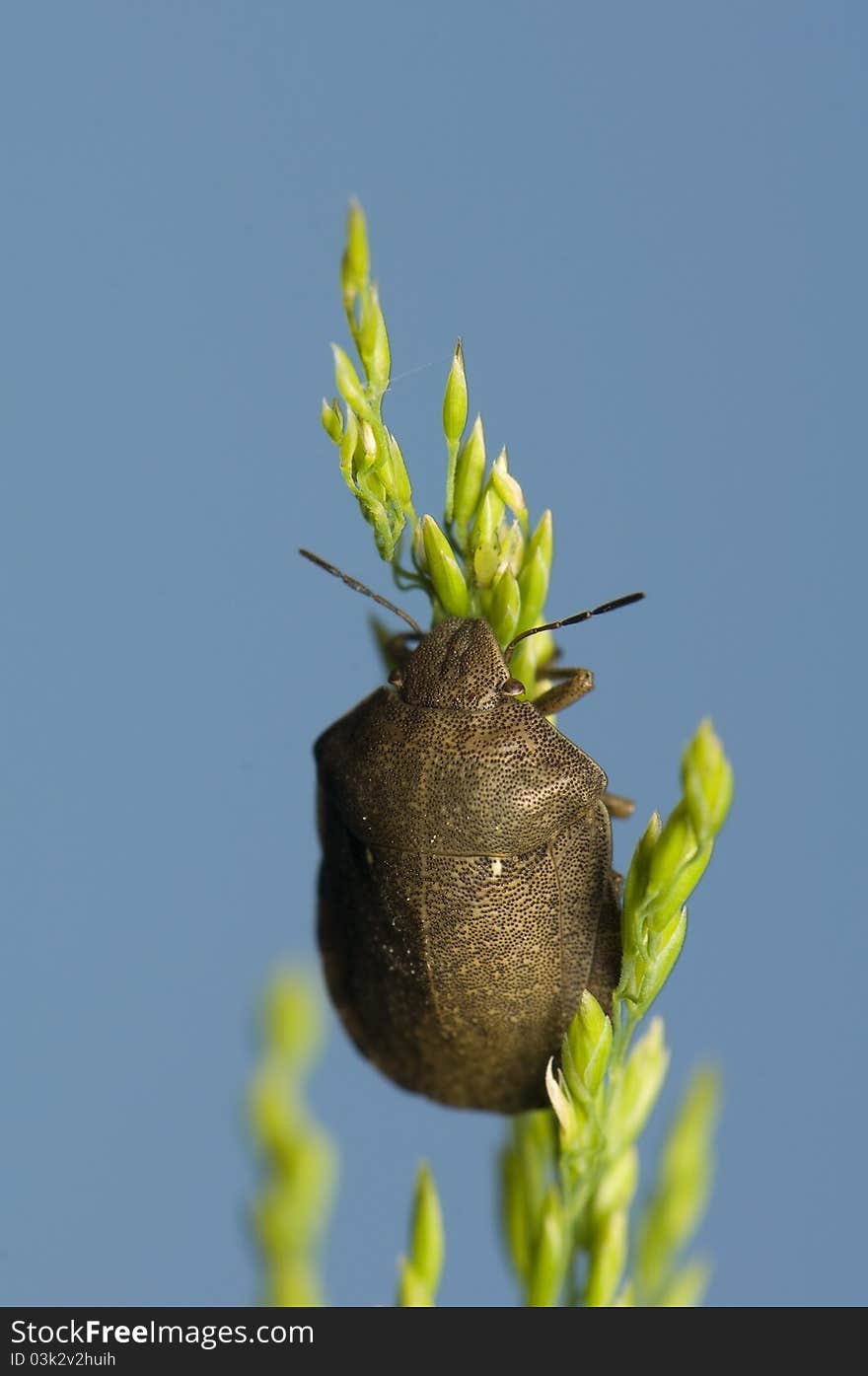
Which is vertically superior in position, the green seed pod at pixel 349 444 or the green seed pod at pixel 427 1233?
the green seed pod at pixel 349 444

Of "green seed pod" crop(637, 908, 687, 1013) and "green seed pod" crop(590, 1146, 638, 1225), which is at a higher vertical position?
"green seed pod" crop(637, 908, 687, 1013)

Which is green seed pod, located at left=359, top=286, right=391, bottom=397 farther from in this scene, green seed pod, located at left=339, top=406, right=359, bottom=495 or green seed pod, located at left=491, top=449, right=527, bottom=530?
green seed pod, located at left=491, top=449, right=527, bottom=530

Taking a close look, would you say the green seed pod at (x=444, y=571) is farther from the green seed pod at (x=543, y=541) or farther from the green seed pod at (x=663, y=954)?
the green seed pod at (x=663, y=954)

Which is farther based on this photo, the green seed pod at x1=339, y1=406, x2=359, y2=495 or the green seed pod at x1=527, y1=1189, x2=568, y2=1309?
the green seed pod at x1=527, y1=1189, x2=568, y2=1309

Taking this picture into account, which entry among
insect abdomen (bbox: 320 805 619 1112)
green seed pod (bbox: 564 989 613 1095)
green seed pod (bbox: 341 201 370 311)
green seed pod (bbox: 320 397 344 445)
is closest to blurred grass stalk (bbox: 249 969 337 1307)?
insect abdomen (bbox: 320 805 619 1112)

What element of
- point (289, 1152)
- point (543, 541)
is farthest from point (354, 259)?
point (289, 1152)

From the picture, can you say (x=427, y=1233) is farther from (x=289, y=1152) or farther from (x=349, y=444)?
(x=349, y=444)

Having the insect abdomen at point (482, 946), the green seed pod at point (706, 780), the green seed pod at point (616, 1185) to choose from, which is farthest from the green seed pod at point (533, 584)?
the green seed pod at point (616, 1185)
